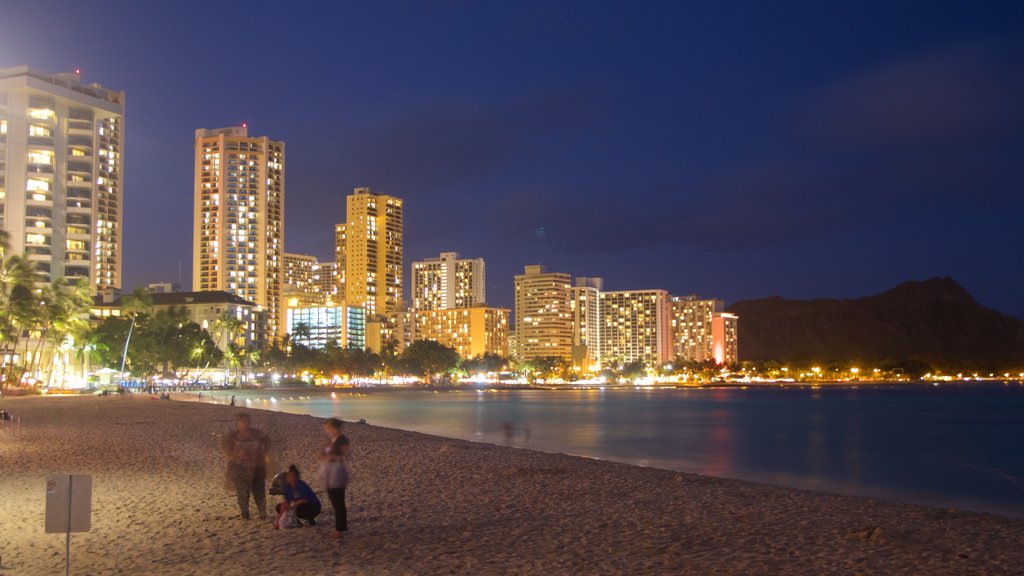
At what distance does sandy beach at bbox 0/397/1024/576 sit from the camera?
1202 centimetres

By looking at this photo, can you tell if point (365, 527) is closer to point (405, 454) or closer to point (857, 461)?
point (405, 454)

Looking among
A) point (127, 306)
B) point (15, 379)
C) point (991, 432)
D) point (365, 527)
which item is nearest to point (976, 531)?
point (365, 527)

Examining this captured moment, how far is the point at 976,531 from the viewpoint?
50.5 feet

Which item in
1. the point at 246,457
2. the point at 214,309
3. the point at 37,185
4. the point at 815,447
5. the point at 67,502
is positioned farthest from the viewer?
the point at 214,309

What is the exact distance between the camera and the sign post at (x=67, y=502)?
9.19 meters

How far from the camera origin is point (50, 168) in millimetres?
120000

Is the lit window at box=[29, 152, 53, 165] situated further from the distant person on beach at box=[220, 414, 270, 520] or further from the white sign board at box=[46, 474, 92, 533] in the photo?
the white sign board at box=[46, 474, 92, 533]

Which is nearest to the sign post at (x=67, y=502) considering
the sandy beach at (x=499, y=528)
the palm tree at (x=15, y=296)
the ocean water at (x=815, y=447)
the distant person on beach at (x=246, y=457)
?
the sandy beach at (x=499, y=528)

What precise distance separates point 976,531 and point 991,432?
50831mm

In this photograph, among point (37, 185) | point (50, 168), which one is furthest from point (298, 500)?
point (50, 168)

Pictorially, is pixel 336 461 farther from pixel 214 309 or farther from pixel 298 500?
pixel 214 309

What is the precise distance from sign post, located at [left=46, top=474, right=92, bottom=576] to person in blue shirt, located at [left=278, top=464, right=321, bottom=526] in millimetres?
4781

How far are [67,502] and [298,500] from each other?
5.04m

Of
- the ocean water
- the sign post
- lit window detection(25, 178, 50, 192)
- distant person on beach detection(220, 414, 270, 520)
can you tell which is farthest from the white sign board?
lit window detection(25, 178, 50, 192)
